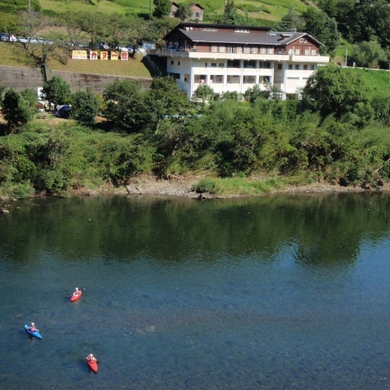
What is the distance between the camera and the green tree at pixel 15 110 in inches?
1400

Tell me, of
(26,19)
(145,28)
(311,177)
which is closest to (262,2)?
(145,28)

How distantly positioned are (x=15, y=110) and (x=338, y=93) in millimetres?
22313

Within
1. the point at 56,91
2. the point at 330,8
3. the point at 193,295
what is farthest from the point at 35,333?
the point at 330,8

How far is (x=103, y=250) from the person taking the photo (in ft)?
88.1

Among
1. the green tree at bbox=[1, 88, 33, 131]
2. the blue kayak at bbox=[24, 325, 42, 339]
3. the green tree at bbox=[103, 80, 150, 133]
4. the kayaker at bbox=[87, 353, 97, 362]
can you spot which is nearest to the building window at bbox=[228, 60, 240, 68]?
the green tree at bbox=[103, 80, 150, 133]

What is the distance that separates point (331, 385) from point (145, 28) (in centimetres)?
3901

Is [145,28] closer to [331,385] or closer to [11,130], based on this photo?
[11,130]

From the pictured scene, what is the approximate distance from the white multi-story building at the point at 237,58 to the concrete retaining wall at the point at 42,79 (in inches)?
135

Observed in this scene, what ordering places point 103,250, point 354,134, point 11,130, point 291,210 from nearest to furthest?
point 103,250, point 291,210, point 11,130, point 354,134

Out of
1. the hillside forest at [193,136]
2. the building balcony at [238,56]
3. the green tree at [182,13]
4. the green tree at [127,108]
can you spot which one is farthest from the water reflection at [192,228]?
the green tree at [182,13]

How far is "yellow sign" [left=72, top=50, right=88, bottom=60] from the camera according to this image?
46.7 metres

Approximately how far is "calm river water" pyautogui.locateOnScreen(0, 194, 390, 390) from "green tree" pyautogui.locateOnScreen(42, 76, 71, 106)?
10069 mm

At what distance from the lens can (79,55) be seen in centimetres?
4697

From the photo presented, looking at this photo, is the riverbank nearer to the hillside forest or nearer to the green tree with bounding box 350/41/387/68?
the hillside forest
